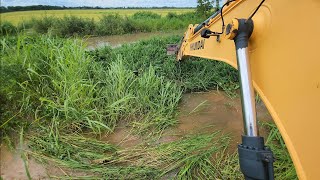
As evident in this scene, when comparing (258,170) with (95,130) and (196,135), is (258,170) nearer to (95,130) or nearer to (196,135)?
(196,135)

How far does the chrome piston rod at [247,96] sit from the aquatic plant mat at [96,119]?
1062 millimetres

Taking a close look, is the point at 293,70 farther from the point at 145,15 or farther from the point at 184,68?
the point at 145,15

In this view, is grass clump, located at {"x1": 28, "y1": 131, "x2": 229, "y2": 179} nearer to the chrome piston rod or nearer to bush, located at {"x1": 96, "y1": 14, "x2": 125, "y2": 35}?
the chrome piston rod

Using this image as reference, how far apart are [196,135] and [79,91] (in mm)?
1274

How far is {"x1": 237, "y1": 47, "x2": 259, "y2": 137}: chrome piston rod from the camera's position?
1.11 m

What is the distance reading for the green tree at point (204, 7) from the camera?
7.84 metres

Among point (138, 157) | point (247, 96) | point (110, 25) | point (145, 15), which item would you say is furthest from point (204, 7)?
point (247, 96)

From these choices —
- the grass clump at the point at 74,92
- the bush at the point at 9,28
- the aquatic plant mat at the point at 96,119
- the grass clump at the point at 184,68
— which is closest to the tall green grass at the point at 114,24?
the bush at the point at 9,28

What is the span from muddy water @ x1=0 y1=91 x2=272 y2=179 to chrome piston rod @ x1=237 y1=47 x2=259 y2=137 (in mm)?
1390

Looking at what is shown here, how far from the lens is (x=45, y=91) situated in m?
2.82

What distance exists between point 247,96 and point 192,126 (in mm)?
1758

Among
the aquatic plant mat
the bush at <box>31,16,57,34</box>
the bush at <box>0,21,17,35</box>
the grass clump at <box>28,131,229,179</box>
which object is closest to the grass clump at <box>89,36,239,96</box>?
the aquatic plant mat

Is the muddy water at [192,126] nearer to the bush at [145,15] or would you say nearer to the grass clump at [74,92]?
the grass clump at [74,92]

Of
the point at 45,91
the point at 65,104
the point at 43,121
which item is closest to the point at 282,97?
the point at 65,104
